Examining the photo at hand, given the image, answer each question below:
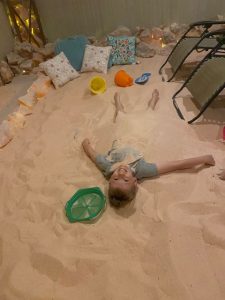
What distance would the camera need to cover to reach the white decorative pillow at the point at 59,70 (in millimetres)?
4309

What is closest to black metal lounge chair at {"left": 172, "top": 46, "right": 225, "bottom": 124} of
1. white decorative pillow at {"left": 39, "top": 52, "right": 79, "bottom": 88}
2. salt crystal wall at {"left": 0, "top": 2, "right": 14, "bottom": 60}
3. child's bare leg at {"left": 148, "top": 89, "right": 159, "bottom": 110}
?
child's bare leg at {"left": 148, "top": 89, "right": 159, "bottom": 110}

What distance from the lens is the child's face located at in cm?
196

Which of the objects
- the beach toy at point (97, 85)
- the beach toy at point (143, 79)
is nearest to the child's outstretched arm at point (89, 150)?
the beach toy at point (97, 85)

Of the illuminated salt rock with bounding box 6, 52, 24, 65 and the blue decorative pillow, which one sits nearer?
the blue decorative pillow

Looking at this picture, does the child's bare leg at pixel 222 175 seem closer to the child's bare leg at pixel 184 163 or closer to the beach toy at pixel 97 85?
the child's bare leg at pixel 184 163

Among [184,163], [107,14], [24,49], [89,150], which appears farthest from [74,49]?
[184,163]

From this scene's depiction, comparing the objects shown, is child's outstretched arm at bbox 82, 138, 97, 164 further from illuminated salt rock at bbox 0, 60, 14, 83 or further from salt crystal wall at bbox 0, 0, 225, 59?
salt crystal wall at bbox 0, 0, 225, 59

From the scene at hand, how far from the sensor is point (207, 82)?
2.71 m

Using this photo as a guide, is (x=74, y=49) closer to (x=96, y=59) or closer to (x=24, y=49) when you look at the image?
(x=96, y=59)

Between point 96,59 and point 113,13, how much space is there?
1.13m

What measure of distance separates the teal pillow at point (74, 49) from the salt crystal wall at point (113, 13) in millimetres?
575

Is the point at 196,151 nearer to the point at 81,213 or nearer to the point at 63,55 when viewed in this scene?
the point at 81,213

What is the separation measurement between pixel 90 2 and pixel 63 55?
1.26m

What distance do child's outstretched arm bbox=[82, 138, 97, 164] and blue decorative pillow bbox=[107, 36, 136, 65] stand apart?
2.46 metres
